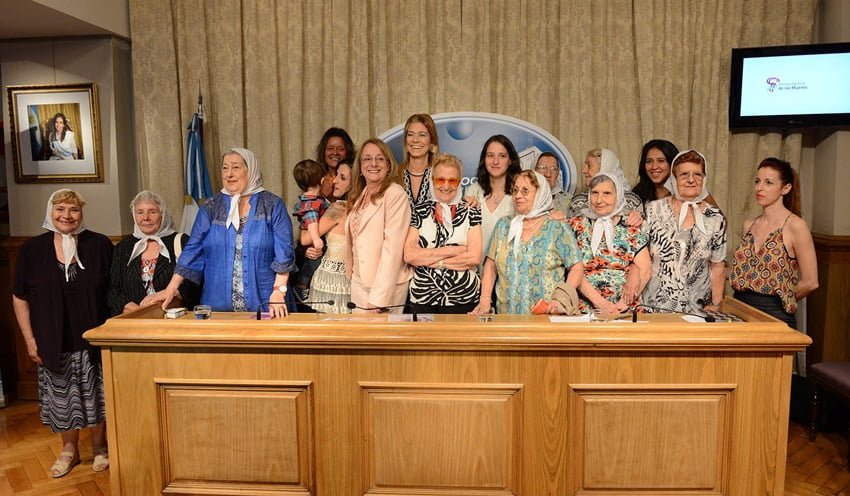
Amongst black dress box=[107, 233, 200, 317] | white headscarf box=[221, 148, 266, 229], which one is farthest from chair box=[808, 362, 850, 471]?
black dress box=[107, 233, 200, 317]

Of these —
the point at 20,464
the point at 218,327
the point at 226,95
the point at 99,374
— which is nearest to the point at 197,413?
the point at 218,327

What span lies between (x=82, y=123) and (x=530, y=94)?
3.36 meters

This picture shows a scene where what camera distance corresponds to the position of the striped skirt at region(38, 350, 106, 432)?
338 cm

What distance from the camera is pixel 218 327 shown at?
2.27m

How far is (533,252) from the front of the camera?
287 centimetres

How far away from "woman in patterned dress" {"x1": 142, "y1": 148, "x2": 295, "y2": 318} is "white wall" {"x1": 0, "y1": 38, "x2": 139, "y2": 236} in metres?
2.11

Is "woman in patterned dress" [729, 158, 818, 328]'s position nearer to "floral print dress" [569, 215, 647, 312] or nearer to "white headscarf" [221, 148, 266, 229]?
"floral print dress" [569, 215, 647, 312]

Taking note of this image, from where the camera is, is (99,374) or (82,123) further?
(82,123)

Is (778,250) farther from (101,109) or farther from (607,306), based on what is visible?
(101,109)

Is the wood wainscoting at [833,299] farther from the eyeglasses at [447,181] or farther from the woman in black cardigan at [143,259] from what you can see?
the woman in black cardigan at [143,259]

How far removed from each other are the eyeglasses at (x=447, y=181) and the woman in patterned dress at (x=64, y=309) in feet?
6.16

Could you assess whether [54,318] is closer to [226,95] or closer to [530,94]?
[226,95]

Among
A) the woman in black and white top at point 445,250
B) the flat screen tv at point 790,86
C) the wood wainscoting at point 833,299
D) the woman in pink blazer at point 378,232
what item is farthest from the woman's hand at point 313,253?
the wood wainscoting at point 833,299

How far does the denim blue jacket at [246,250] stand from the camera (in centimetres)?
305
